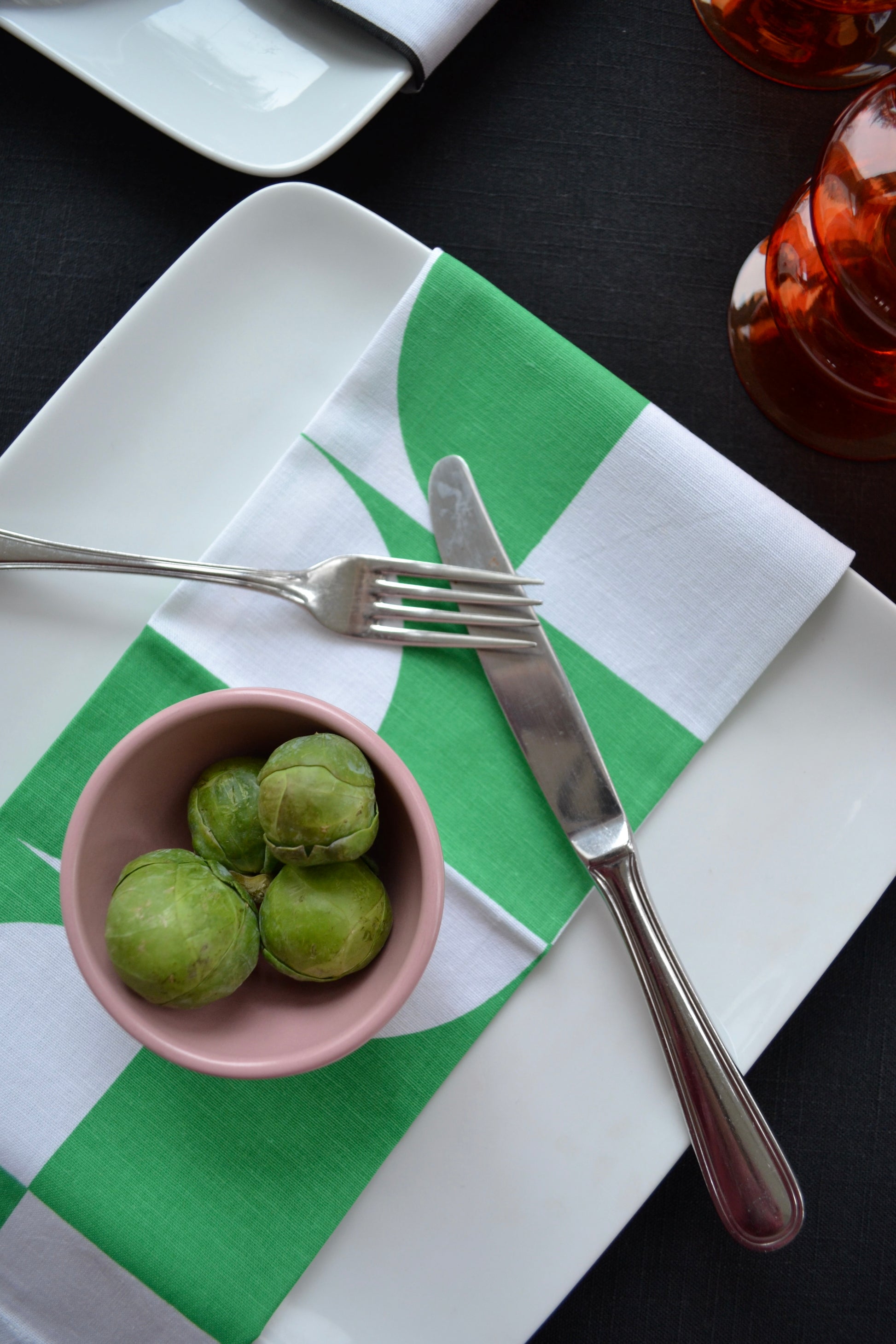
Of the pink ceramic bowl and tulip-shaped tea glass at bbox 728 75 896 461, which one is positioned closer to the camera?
the pink ceramic bowl

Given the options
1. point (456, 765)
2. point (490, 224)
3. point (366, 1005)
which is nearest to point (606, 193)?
point (490, 224)

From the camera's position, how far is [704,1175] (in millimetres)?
587

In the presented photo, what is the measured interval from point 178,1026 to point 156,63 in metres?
0.65

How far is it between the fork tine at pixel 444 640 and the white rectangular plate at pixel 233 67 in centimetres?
32

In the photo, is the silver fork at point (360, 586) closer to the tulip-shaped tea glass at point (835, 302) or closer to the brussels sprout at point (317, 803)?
the brussels sprout at point (317, 803)

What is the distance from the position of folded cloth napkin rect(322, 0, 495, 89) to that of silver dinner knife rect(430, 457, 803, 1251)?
313 millimetres

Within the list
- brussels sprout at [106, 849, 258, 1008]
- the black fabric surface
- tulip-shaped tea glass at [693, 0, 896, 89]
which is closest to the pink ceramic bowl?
brussels sprout at [106, 849, 258, 1008]

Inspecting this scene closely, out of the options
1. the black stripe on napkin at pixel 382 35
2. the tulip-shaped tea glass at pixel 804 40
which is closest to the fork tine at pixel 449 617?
the black stripe on napkin at pixel 382 35

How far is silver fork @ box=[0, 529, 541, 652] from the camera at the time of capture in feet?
1.89

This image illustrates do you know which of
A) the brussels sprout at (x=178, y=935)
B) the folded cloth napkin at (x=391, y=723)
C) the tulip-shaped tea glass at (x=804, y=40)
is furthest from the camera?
the tulip-shaped tea glass at (x=804, y=40)

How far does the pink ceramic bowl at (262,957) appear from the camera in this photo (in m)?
0.47

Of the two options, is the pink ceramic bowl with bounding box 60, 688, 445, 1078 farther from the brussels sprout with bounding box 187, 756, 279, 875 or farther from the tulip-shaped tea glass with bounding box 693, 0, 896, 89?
the tulip-shaped tea glass with bounding box 693, 0, 896, 89

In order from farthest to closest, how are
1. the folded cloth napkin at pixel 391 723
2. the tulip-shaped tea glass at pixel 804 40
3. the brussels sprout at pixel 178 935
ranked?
the tulip-shaped tea glass at pixel 804 40
the folded cloth napkin at pixel 391 723
the brussels sprout at pixel 178 935

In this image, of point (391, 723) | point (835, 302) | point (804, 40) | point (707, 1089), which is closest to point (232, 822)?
point (391, 723)
